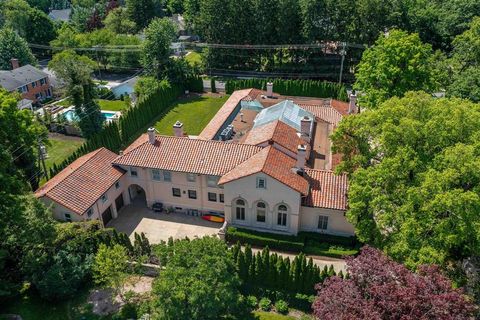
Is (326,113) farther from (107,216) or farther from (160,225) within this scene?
(107,216)

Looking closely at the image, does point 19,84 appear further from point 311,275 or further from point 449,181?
point 449,181

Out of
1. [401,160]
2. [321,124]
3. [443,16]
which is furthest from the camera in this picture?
[443,16]

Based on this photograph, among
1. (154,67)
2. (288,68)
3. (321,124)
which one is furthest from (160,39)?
(321,124)

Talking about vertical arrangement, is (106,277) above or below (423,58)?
below

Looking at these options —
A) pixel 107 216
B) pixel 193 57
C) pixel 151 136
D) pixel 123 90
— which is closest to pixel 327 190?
pixel 151 136

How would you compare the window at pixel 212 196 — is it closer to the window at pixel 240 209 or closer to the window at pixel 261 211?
the window at pixel 240 209

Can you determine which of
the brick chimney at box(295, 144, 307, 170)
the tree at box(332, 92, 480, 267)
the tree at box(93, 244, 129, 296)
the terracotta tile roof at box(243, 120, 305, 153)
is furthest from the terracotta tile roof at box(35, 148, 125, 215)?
the tree at box(332, 92, 480, 267)

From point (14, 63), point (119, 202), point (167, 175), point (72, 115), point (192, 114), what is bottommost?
point (119, 202)

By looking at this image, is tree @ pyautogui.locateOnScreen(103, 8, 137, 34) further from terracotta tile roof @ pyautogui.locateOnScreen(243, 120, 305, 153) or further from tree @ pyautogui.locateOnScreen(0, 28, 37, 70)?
terracotta tile roof @ pyautogui.locateOnScreen(243, 120, 305, 153)
